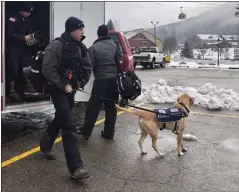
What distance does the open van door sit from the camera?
6.26 meters

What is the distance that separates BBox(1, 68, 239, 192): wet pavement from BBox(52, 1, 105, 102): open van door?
1.88m

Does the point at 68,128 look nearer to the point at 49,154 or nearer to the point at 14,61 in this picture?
the point at 49,154

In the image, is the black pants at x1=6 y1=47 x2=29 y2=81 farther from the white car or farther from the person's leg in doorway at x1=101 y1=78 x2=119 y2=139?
the white car

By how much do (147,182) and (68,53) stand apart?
1.78 m

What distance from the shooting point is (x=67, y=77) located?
13.6 feet

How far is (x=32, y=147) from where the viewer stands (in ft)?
17.7

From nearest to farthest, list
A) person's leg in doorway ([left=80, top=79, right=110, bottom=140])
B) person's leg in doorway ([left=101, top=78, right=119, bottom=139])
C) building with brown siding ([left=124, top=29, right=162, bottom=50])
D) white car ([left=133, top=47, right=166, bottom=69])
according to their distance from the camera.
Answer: person's leg in doorway ([left=80, top=79, right=110, bottom=140])
person's leg in doorway ([left=101, top=78, right=119, bottom=139])
white car ([left=133, top=47, right=166, bottom=69])
building with brown siding ([left=124, top=29, right=162, bottom=50])

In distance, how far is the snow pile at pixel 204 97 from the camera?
897cm

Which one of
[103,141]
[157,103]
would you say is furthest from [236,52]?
[103,141]

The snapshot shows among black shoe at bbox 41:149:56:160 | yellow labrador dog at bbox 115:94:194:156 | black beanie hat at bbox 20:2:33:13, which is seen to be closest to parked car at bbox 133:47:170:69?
black beanie hat at bbox 20:2:33:13

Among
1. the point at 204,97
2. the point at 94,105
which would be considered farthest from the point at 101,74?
the point at 204,97

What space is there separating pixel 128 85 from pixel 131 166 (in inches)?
53.1

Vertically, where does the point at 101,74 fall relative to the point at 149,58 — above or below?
below

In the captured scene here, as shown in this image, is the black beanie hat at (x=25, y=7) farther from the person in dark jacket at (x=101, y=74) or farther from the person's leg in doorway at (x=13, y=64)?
the person in dark jacket at (x=101, y=74)
